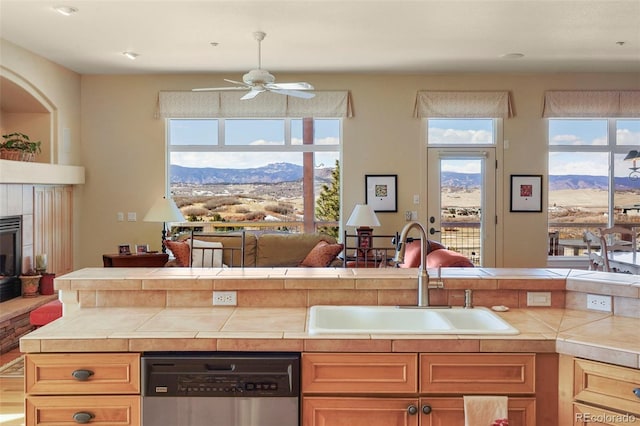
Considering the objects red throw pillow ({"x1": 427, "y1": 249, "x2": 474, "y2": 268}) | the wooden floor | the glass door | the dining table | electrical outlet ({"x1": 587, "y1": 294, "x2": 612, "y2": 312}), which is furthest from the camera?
the glass door

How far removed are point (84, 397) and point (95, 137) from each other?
5.30 m

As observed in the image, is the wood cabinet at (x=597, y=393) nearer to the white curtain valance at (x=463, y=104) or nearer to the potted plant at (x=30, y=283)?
the white curtain valance at (x=463, y=104)

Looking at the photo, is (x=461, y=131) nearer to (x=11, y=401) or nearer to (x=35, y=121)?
(x=35, y=121)

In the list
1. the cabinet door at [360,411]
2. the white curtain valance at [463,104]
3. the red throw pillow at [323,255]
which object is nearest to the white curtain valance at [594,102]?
the white curtain valance at [463,104]

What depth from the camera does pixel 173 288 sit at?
217 centimetres

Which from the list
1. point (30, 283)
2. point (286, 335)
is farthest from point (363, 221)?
point (286, 335)

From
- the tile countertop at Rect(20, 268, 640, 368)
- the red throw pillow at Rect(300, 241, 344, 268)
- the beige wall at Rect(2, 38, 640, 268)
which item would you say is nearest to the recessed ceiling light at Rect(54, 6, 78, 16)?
the beige wall at Rect(2, 38, 640, 268)

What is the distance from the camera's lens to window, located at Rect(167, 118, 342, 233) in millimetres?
6422

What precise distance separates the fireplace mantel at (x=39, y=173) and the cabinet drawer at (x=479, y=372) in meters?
4.52

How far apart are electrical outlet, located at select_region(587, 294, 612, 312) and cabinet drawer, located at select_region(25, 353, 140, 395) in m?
1.90

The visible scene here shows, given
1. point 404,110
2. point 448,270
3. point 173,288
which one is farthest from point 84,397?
point 404,110

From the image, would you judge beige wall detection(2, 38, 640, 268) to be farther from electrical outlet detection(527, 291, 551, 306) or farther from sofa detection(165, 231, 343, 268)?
electrical outlet detection(527, 291, 551, 306)

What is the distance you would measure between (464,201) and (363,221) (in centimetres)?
164

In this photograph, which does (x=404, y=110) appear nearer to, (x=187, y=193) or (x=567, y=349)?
(x=187, y=193)
